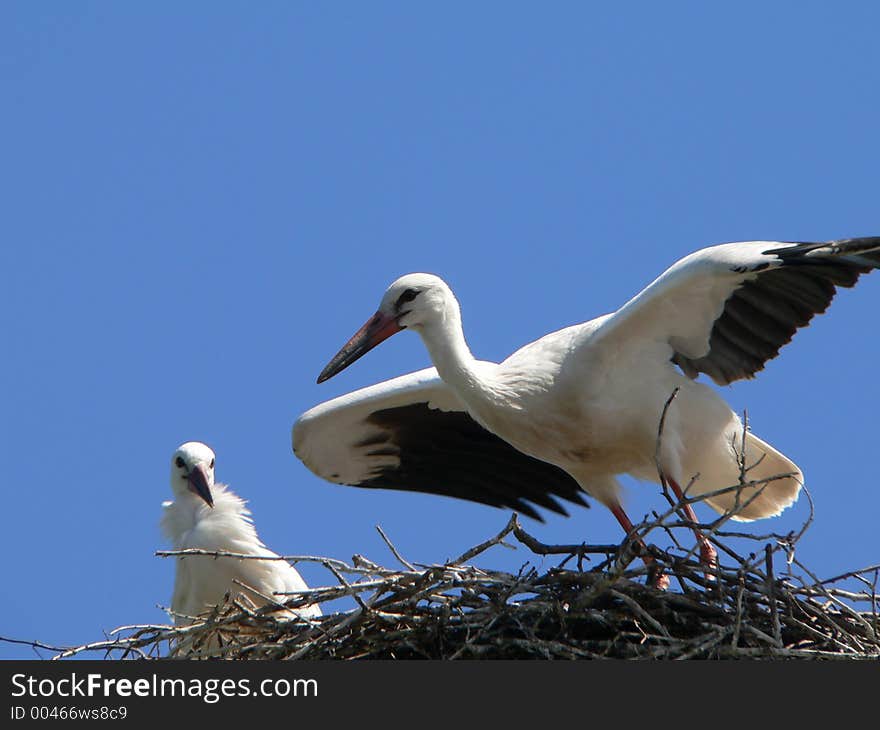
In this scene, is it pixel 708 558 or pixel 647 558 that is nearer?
pixel 647 558

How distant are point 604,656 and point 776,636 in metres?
0.53

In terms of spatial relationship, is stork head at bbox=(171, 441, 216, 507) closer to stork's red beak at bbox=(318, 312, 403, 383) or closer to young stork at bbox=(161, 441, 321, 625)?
young stork at bbox=(161, 441, 321, 625)

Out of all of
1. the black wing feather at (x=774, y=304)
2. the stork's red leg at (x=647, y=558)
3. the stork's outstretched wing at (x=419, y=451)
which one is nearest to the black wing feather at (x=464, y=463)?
the stork's outstretched wing at (x=419, y=451)

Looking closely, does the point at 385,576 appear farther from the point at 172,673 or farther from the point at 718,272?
the point at 718,272

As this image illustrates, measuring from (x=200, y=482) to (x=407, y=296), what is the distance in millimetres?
1667

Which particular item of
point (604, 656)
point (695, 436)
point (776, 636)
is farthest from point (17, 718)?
point (695, 436)

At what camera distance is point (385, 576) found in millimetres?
6238

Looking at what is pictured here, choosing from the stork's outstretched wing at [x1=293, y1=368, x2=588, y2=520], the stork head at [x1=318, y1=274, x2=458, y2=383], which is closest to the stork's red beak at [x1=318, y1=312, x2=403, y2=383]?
the stork head at [x1=318, y1=274, x2=458, y2=383]

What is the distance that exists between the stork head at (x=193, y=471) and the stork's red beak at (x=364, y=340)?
1303 millimetres

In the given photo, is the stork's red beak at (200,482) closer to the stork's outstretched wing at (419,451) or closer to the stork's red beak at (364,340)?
the stork's outstretched wing at (419,451)

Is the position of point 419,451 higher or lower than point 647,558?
higher

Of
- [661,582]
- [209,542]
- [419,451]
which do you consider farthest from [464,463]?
[661,582]

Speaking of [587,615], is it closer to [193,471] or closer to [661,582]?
[661,582]

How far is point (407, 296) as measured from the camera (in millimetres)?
6871
